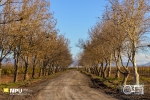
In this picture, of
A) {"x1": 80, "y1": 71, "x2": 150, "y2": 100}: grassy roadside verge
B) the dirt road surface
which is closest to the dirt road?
the dirt road surface

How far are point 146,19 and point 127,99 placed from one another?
28.4ft

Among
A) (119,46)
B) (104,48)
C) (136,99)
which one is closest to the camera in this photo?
(136,99)

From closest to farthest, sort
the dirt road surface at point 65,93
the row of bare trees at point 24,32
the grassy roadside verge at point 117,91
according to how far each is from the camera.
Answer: the dirt road surface at point 65,93 < the grassy roadside verge at point 117,91 < the row of bare trees at point 24,32

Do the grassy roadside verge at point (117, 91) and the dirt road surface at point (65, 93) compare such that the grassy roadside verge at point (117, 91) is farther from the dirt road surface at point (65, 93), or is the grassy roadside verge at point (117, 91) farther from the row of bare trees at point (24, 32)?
the row of bare trees at point (24, 32)

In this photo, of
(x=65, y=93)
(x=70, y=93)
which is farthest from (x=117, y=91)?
(x=65, y=93)

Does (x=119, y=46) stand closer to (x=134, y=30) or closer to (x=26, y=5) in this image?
(x=134, y=30)

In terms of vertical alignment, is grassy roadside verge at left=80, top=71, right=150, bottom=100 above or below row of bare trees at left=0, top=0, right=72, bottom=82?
below

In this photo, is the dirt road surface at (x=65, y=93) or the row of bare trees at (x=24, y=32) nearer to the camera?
the dirt road surface at (x=65, y=93)

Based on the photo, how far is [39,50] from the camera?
34656mm

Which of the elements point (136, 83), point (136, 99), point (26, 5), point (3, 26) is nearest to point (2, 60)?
point (3, 26)

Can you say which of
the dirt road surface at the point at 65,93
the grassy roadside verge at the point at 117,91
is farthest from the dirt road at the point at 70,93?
the grassy roadside verge at the point at 117,91

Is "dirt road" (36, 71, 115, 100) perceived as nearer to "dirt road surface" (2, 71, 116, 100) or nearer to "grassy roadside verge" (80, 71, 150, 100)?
"dirt road surface" (2, 71, 116, 100)

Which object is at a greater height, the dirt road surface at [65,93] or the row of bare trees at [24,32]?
the row of bare trees at [24,32]

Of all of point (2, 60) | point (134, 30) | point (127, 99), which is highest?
point (134, 30)
